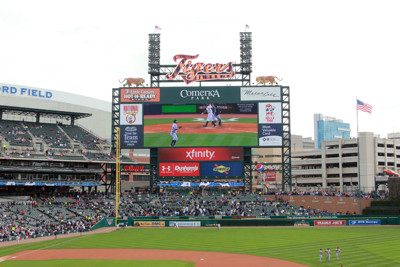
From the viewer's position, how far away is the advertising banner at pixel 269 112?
2756 inches

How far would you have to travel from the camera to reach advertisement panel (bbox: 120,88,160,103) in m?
71.4

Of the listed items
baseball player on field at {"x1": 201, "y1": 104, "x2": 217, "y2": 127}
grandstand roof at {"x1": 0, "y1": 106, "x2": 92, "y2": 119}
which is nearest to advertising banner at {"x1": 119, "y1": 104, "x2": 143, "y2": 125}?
grandstand roof at {"x1": 0, "y1": 106, "x2": 92, "y2": 119}

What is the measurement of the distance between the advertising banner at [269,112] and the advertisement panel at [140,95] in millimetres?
16827

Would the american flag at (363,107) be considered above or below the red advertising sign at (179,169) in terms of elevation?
above

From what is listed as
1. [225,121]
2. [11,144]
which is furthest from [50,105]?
[225,121]

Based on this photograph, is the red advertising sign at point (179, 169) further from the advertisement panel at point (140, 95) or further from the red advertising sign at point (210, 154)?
the advertisement panel at point (140, 95)

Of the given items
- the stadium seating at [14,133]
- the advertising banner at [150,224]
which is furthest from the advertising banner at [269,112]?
the stadium seating at [14,133]

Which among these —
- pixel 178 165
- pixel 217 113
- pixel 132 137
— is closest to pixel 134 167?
pixel 132 137

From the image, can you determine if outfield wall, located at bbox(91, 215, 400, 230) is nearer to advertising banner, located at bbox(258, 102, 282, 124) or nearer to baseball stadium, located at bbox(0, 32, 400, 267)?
baseball stadium, located at bbox(0, 32, 400, 267)

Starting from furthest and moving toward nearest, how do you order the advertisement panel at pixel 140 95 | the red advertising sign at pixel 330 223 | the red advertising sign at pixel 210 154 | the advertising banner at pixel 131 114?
1. the advertisement panel at pixel 140 95
2. the advertising banner at pixel 131 114
3. the red advertising sign at pixel 210 154
4. the red advertising sign at pixel 330 223

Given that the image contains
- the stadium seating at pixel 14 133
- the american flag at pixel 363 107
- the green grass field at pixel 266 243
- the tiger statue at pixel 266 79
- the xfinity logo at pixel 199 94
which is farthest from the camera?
the tiger statue at pixel 266 79

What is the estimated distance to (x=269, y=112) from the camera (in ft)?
230

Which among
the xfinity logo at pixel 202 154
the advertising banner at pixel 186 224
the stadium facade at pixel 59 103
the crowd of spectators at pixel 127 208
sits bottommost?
the advertising banner at pixel 186 224

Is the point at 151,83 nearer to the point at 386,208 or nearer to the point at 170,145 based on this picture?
the point at 170,145
